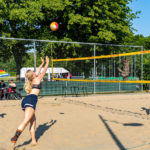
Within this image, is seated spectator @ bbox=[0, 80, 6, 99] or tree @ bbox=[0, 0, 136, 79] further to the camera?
tree @ bbox=[0, 0, 136, 79]

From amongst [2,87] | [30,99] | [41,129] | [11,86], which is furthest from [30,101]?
[2,87]

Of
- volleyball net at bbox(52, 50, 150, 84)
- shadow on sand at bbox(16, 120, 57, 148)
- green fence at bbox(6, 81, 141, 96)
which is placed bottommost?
shadow on sand at bbox(16, 120, 57, 148)

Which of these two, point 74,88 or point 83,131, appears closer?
point 83,131

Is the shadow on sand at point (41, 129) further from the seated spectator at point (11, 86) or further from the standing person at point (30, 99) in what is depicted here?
the seated spectator at point (11, 86)

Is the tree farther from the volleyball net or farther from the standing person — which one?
the standing person

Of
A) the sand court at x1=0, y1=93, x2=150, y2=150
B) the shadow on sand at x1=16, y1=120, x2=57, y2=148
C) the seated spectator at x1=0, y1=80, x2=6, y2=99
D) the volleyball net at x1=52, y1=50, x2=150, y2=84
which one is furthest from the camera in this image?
the volleyball net at x1=52, y1=50, x2=150, y2=84

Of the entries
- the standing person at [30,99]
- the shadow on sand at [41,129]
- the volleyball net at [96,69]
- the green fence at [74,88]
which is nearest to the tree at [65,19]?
the volleyball net at [96,69]

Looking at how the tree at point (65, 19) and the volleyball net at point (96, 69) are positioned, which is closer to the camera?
the volleyball net at point (96, 69)

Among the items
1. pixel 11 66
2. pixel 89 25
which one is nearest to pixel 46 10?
pixel 89 25

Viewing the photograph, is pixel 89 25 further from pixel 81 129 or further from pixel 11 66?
pixel 81 129

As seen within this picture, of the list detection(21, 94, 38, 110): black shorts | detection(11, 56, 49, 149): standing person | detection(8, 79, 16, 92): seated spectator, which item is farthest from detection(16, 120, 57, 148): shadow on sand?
detection(8, 79, 16, 92): seated spectator

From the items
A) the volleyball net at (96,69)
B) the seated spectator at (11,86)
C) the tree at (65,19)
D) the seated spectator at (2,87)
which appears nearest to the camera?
the seated spectator at (2,87)

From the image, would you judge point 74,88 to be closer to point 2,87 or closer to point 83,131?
point 2,87

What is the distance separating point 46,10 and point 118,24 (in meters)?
6.18
